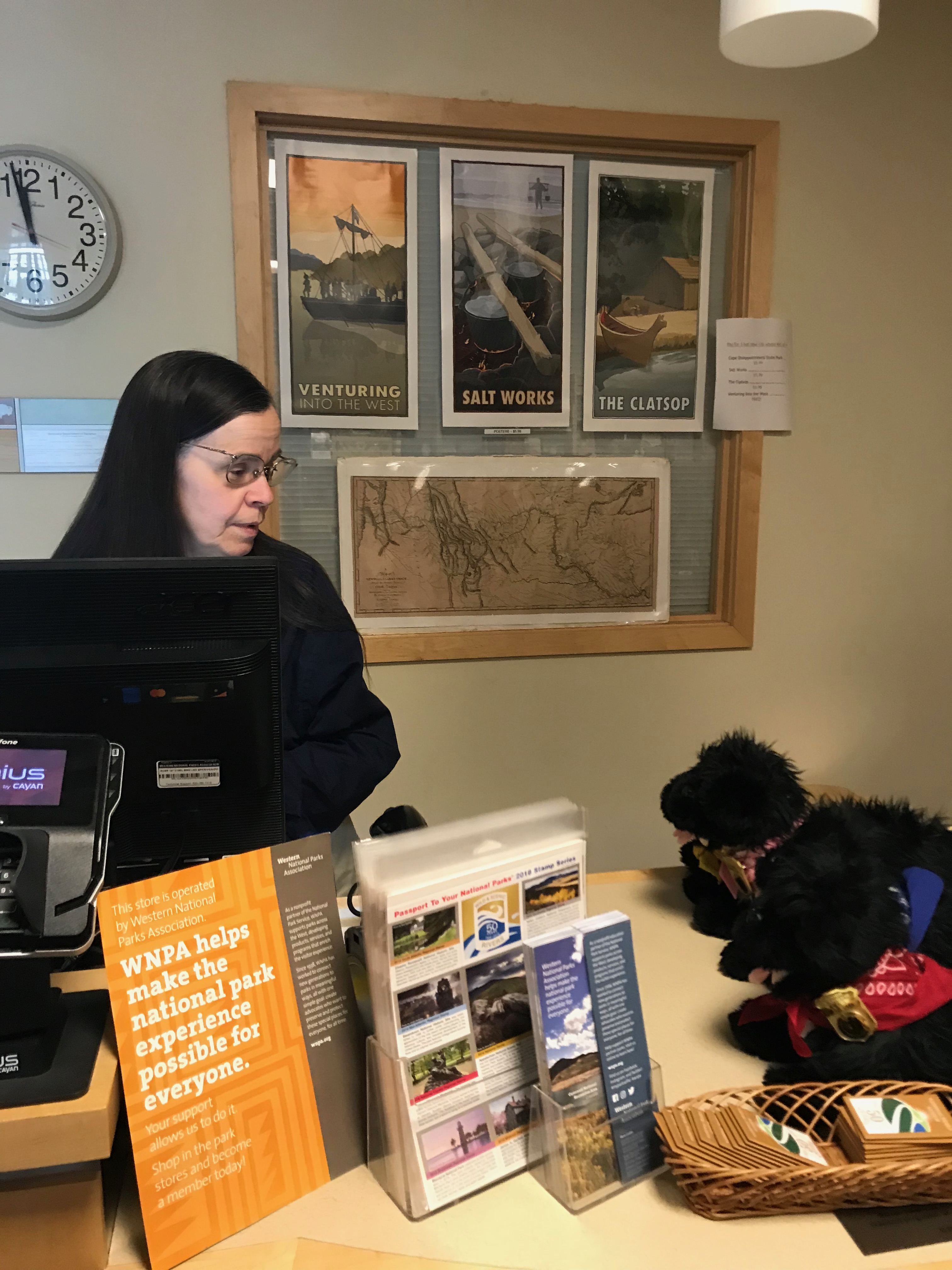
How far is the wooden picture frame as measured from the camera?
204cm

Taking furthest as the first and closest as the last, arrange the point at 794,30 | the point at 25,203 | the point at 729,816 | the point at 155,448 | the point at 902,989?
the point at 25,203
the point at 155,448
the point at 729,816
the point at 794,30
the point at 902,989

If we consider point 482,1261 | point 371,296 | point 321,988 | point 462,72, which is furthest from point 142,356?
point 482,1261

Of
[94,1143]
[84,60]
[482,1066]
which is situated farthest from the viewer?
[84,60]

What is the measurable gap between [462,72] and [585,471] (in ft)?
3.26

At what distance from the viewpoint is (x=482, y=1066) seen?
0.80 m

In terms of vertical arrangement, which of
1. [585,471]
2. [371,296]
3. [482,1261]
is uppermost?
[371,296]

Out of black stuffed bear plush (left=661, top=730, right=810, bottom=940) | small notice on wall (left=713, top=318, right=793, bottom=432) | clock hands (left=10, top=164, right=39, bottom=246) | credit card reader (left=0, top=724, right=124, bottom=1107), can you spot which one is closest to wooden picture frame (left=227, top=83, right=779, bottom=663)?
small notice on wall (left=713, top=318, right=793, bottom=432)

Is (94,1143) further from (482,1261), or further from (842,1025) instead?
(842,1025)

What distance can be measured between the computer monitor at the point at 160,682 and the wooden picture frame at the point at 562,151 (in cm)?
136

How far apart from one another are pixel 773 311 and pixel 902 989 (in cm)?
193

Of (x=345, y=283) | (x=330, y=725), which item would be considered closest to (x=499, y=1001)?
(x=330, y=725)

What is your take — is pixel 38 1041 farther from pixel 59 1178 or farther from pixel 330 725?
pixel 330 725

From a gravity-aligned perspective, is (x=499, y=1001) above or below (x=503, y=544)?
below

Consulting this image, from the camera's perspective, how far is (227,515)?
160 cm
